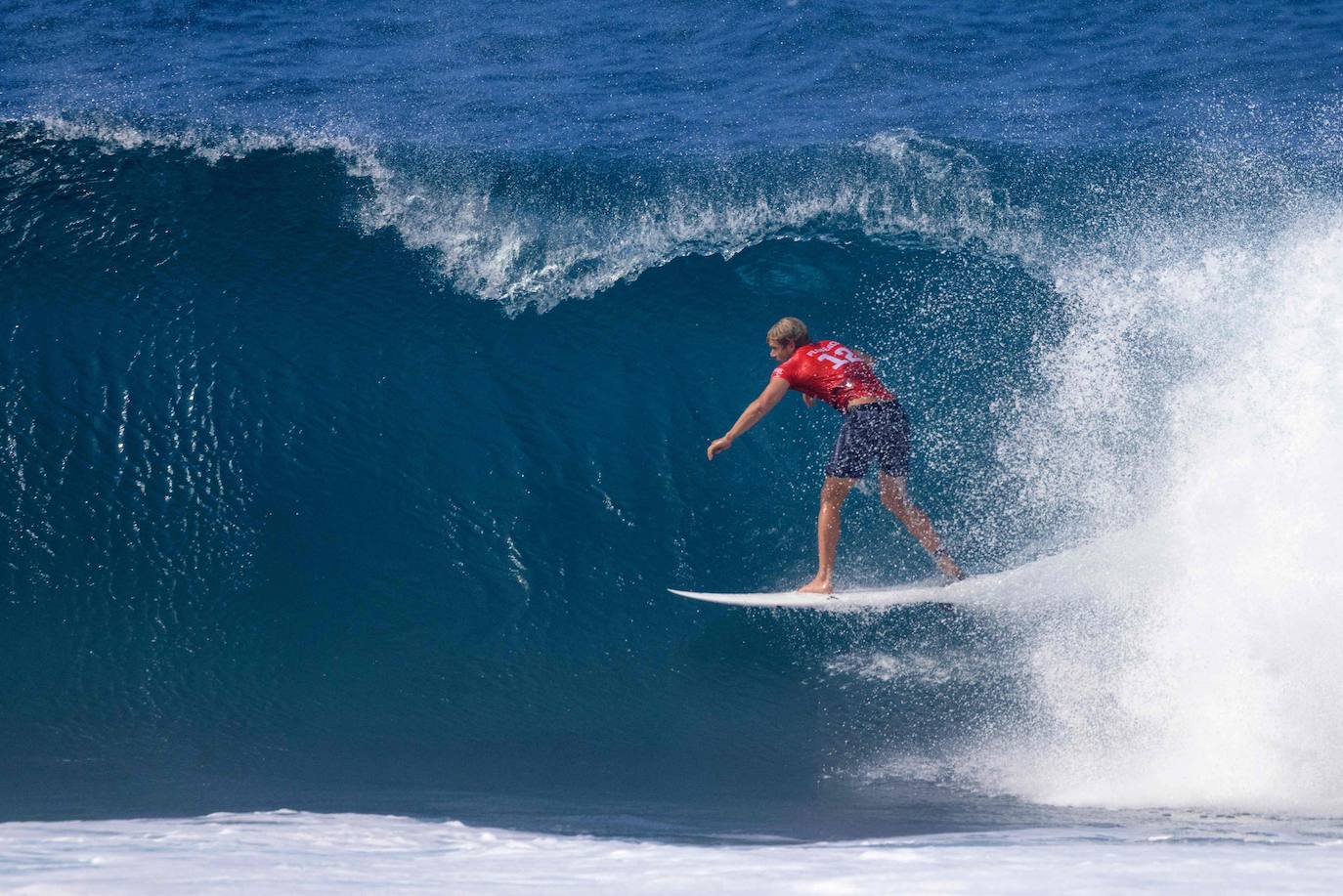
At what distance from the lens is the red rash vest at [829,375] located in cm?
574

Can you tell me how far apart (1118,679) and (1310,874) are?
232 cm

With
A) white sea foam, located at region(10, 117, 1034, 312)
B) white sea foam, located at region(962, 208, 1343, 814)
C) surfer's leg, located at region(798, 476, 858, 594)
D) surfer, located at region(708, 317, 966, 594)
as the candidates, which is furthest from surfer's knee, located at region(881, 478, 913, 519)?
white sea foam, located at region(10, 117, 1034, 312)

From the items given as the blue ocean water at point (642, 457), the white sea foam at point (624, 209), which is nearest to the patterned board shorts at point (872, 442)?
the blue ocean water at point (642, 457)

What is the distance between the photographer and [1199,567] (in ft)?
17.1

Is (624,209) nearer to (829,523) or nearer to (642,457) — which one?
(642,457)

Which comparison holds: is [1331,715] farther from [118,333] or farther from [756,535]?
[118,333]

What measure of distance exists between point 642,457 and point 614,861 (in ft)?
12.5

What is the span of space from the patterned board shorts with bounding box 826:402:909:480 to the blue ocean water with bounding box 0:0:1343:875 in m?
0.82

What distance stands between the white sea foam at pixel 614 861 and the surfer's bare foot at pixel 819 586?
1971mm

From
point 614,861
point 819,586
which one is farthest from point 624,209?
point 614,861

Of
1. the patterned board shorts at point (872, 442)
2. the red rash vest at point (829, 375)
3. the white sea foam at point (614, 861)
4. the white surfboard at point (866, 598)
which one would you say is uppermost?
the red rash vest at point (829, 375)

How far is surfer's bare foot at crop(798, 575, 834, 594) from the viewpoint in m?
5.88

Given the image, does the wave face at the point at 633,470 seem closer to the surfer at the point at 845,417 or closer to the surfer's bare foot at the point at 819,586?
the surfer's bare foot at the point at 819,586

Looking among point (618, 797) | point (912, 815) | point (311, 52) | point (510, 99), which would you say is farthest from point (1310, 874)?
point (311, 52)
